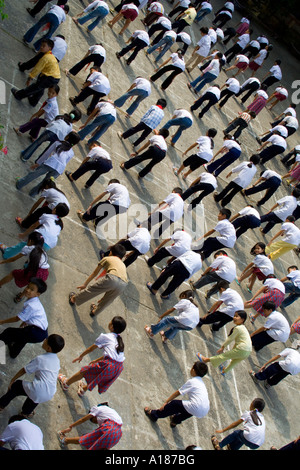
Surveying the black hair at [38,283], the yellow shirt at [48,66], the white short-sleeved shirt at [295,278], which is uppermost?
the yellow shirt at [48,66]

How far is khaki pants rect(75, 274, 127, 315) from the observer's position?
696 cm

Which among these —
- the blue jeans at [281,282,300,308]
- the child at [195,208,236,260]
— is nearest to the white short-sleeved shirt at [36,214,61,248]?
the child at [195,208,236,260]

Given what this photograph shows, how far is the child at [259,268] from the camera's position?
10.5 metres

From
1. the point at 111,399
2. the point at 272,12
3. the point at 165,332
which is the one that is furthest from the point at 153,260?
Result: the point at 272,12

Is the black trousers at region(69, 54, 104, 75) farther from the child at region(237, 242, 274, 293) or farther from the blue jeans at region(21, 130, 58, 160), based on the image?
the child at region(237, 242, 274, 293)

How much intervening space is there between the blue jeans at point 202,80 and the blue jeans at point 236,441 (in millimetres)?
11284

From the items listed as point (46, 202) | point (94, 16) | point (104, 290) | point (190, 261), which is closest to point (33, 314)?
point (104, 290)

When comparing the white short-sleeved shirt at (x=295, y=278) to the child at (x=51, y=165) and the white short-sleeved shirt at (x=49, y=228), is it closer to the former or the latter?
the child at (x=51, y=165)

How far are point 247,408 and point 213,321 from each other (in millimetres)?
1691

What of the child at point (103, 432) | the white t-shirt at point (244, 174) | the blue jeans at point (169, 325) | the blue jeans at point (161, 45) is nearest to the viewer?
the child at point (103, 432)

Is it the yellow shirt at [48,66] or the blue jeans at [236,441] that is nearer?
the blue jeans at [236,441]

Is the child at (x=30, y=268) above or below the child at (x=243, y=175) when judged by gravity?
below

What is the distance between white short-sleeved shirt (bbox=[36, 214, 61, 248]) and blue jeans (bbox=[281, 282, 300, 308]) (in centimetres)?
626

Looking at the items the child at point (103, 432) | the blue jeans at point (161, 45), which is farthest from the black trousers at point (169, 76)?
the child at point (103, 432)
